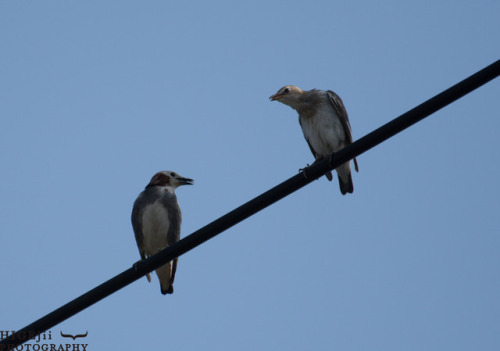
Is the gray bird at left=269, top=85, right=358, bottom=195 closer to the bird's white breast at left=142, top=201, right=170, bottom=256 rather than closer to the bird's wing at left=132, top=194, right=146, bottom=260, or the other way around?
the bird's white breast at left=142, top=201, right=170, bottom=256

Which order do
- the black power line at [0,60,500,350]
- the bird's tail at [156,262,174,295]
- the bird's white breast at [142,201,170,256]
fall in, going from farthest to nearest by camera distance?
1. the bird's tail at [156,262,174,295]
2. the bird's white breast at [142,201,170,256]
3. the black power line at [0,60,500,350]

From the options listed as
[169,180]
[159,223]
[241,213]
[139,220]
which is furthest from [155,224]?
[241,213]

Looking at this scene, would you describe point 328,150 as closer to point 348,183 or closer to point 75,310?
point 348,183

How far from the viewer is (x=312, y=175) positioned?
440 centimetres

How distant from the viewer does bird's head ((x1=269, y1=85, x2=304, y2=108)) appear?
8.38 meters

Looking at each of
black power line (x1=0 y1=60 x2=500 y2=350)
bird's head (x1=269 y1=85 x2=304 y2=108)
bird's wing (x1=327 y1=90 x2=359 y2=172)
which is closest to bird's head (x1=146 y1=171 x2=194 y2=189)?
bird's head (x1=269 y1=85 x2=304 y2=108)

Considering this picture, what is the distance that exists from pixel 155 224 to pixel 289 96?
2324 millimetres

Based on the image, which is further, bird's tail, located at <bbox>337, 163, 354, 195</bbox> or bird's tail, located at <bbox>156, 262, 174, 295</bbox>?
bird's tail, located at <bbox>156, 262, 174, 295</bbox>

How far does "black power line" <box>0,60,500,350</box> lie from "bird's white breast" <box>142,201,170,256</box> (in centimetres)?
381

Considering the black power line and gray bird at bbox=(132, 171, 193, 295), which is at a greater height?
gray bird at bbox=(132, 171, 193, 295)

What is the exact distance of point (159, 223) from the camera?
8.23 metres

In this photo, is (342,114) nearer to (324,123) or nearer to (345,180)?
(324,123)

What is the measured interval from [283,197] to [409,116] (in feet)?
3.04

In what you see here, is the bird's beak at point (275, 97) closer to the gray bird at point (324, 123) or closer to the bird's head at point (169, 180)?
the gray bird at point (324, 123)
